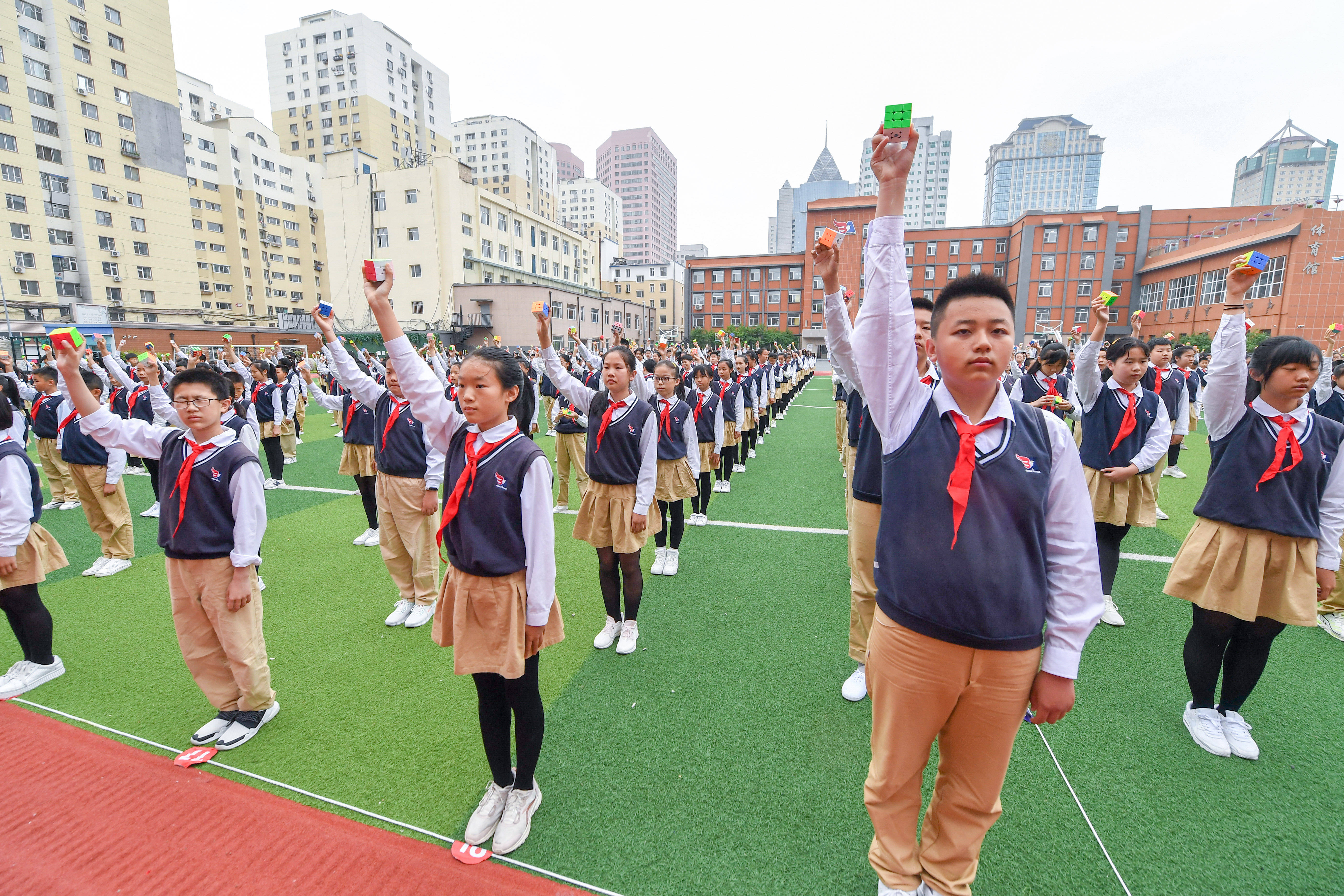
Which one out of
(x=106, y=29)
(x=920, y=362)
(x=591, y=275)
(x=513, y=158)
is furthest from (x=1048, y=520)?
(x=513, y=158)

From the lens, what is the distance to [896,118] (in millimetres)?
1604

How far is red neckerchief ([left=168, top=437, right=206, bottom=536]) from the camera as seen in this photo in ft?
9.43

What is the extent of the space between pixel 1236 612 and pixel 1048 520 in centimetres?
214

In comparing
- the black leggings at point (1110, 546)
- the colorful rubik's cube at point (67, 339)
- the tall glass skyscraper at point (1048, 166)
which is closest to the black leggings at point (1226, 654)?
the black leggings at point (1110, 546)

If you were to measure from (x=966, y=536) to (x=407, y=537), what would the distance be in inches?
166

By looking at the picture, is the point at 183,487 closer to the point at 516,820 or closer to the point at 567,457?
the point at 516,820

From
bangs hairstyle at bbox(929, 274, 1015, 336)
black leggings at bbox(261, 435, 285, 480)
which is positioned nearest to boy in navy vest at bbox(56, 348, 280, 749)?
bangs hairstyle at bbox(929, 274, 1015, 336)

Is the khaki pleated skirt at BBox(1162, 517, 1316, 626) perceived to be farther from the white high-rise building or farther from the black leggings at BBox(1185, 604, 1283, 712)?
the white high-rise building

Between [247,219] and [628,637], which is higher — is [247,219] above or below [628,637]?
above

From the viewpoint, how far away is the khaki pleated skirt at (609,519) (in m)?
3.92

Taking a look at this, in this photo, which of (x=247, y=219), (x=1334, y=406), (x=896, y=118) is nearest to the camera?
(x=896, y=118)

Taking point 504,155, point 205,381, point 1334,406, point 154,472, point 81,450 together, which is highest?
point 504,155

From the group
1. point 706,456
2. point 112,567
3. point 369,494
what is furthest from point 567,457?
point 112,567

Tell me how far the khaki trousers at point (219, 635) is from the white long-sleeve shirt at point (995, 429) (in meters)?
3.31
